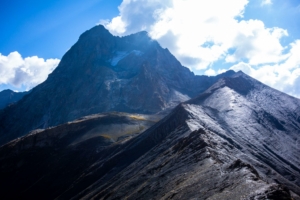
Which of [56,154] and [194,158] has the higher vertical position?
[56,154]

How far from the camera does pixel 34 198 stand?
86.2 m

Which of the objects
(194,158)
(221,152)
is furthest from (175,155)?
(221,152)

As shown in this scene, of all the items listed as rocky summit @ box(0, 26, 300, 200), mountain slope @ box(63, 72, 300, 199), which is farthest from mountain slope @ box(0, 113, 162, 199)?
mountain slope @ box(63, 72, 300, 199)

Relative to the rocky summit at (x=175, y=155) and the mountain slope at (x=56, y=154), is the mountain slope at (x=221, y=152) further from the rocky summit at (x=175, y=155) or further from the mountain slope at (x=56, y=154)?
the mountain slope at (x=56, y=154)

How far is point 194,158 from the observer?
4325 cm

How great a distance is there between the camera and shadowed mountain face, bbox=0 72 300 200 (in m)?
31.3

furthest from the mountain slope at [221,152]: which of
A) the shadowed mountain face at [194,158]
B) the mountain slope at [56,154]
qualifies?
the mountain slope at [56,154]

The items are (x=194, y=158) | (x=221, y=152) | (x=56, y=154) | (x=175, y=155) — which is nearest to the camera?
(x=194, y=158)

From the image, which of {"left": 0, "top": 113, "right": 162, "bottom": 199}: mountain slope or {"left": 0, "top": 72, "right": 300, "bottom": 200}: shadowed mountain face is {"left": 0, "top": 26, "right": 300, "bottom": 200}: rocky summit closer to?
{"left": 0, "top": 72, "right": 300, "bottom": 200}: shadowed mountain face

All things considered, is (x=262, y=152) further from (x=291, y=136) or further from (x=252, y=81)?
(x=252, y=81)

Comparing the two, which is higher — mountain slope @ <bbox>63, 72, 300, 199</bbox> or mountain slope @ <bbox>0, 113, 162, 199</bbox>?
mountain slope @ <bbox>0, 113, 162, 199</bbox>

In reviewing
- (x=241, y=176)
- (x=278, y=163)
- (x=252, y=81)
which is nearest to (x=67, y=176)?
(x=278, y=163)

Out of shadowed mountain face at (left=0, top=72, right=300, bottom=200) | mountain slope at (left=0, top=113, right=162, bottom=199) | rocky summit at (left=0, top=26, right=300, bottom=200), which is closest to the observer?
shadowed mountain face at (left=0, top=72, right=300, bottom=200)

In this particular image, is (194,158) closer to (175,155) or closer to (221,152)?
(175,155)
